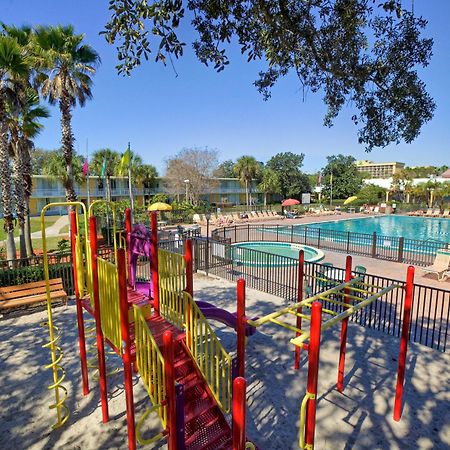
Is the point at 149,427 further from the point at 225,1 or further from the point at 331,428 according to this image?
the point at 225,1

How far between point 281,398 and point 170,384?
9.57 ft

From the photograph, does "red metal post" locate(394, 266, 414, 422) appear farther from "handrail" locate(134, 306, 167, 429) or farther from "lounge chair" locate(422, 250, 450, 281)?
"lounge chair" locate(422, 250, 450, 281)

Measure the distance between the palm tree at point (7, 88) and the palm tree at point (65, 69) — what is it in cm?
326

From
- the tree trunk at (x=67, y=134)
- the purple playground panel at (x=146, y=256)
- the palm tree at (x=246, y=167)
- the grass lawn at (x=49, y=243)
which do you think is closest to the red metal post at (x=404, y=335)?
the purple playground panel at (x=146, y=256)

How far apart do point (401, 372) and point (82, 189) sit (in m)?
45.1

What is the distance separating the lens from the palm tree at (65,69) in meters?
14.5

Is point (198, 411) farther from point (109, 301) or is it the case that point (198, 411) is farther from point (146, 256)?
point (146, 256)

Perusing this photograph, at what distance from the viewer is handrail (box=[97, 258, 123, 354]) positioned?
174 inches

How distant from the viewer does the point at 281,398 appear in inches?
212

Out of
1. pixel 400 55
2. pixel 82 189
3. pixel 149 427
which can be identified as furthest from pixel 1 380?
pixel 82 189

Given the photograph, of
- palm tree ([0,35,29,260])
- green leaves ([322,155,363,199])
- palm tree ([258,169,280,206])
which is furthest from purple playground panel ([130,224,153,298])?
green leaves ([322,155,363,199])

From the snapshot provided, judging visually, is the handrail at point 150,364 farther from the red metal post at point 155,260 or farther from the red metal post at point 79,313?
the red metal post at point 79,313

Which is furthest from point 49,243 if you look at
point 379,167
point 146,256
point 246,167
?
point 379,167

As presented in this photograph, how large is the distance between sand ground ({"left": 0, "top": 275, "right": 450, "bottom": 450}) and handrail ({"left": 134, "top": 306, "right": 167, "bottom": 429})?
3.39 feet
